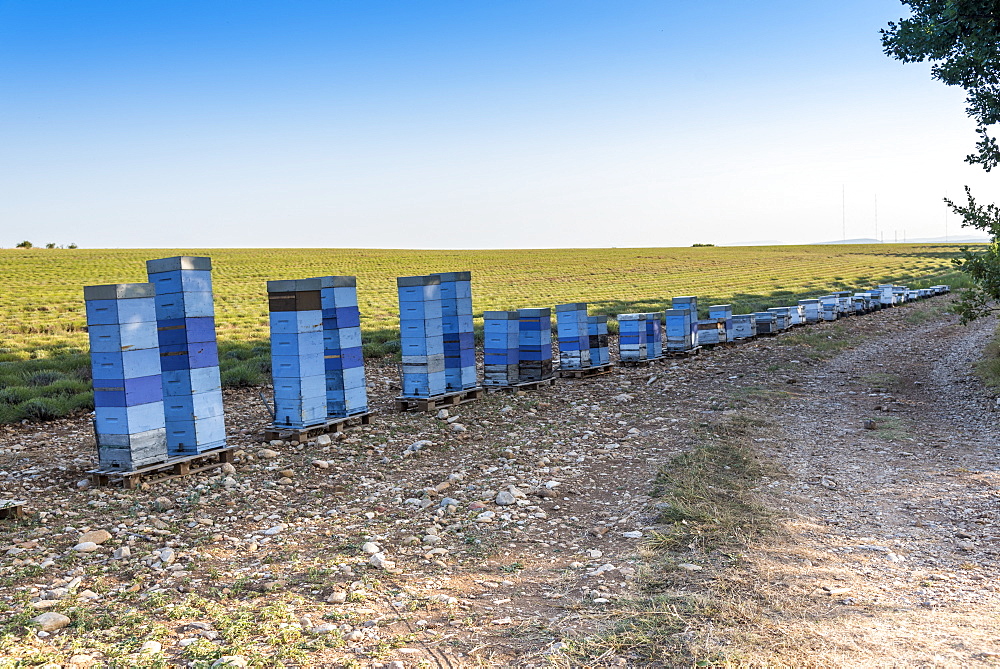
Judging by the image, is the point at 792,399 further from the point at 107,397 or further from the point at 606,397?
the point at 107,397

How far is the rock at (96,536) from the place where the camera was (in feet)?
19.3

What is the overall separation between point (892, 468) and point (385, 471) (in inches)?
209

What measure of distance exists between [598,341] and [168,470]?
27.1ft

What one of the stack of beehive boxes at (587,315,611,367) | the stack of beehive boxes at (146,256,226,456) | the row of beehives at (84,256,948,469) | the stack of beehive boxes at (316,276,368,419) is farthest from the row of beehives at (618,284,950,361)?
the stack of beehive boxes at (146,256,226,456)

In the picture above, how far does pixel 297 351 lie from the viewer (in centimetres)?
890

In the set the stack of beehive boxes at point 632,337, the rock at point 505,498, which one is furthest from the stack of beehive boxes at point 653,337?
the rock at point 505,498

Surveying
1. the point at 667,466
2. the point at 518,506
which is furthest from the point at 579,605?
the point at 667,466

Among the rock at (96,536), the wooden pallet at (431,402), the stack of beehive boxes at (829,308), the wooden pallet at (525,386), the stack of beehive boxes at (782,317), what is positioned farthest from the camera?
the stack of beehive boxes at (829,308)

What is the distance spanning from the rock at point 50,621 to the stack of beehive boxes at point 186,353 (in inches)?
135

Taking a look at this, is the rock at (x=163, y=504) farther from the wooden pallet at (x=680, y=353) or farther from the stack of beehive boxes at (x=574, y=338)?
the wooden pallet at (x=680, y=353)

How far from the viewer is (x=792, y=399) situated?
37.5 ft

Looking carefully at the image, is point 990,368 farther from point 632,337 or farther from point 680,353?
point 632,337

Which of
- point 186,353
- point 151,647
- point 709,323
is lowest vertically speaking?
point 151,647

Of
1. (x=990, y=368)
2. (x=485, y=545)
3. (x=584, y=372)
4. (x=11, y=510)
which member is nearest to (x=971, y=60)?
(x=990, y=368)
